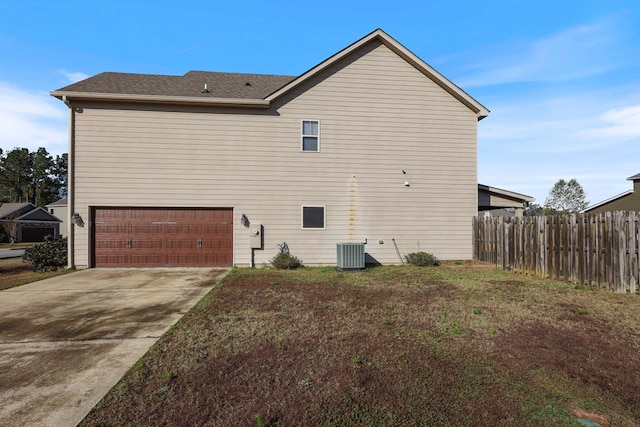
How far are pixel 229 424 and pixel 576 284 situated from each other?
9417mm

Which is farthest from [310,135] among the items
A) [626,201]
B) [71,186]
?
[626,201]

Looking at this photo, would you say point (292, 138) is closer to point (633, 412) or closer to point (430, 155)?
point (430, 155)

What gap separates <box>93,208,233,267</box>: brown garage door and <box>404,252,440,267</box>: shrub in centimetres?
663

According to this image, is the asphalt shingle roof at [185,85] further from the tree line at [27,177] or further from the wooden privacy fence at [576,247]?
the tree line at [27,177]

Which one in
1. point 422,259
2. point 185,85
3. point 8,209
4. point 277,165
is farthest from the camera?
point 8,209

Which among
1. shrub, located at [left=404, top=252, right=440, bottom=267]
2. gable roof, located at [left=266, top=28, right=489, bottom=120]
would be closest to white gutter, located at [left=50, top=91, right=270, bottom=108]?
gable roof, located at [left=266, top=28, right=489, bottom=120]

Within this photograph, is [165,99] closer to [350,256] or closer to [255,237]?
[255,237]

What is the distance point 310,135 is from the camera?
12.2m

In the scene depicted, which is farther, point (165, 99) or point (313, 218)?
point (313, 218)

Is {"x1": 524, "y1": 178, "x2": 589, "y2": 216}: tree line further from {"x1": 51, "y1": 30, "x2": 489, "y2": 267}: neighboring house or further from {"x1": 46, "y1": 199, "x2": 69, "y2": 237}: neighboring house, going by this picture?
{"x1": 46, "y1": 199, "x2": 69, "y2": 237}: neighboring house

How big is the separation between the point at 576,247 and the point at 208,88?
13.0 m

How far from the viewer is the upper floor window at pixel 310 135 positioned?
1222 centimetres

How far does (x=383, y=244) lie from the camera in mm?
12438

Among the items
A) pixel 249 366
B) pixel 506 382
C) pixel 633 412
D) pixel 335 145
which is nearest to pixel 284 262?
pixel 335 145
